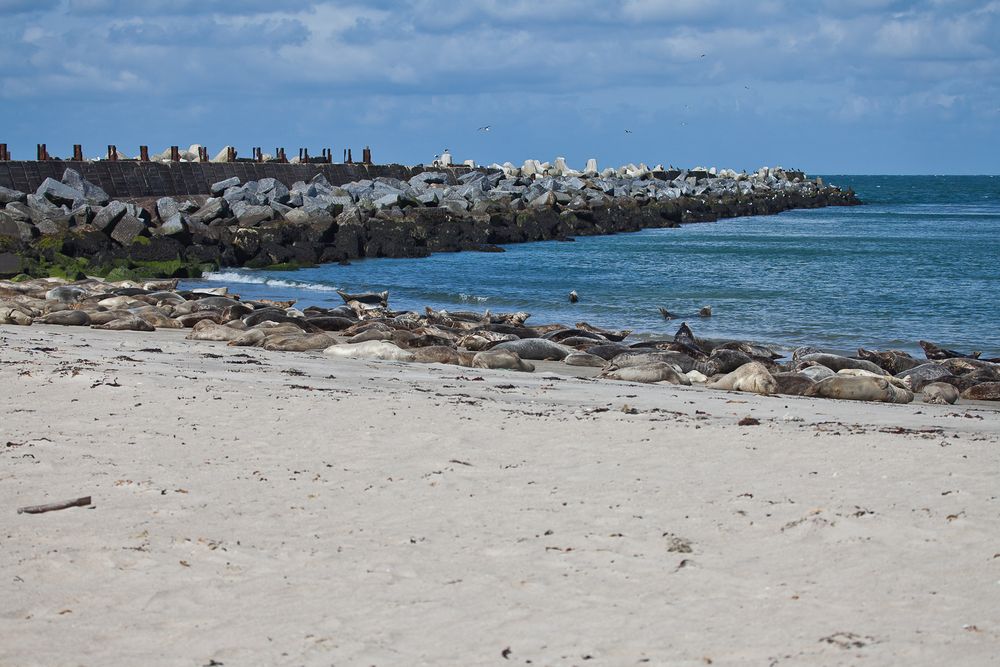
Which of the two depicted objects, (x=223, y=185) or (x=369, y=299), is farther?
(x=223, y=185)

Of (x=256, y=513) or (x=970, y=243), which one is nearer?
(x=256, y=513)

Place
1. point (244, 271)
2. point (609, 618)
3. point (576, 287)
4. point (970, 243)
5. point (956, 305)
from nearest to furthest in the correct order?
point (609, 618), point (956, 305), point (576, 287), point (244, 271), point (970, 243)

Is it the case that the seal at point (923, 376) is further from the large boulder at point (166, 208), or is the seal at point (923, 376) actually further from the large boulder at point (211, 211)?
the large boulder at point (211, 211)

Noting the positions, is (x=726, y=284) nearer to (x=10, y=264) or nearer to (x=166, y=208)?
(x=166, y=208)

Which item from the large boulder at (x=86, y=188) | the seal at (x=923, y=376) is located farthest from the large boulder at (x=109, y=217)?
the seal at (x=923, y=376)

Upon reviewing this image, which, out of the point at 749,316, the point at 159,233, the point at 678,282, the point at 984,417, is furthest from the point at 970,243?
the point at 984,417

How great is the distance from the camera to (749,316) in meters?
18.4

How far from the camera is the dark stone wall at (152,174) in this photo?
29703 mm

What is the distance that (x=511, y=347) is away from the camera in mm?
11797

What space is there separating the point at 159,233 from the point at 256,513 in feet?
71.4

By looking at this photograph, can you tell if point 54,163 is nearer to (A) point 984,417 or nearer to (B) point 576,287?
(B) point 576,287

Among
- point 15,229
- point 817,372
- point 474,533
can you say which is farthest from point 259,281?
point 474,533

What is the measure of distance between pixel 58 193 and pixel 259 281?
812cm

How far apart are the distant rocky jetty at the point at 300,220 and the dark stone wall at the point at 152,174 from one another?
108cm
